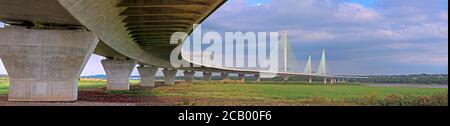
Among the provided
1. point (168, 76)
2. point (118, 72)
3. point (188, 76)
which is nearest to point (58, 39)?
point (118, 72)

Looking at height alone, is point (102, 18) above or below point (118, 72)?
above

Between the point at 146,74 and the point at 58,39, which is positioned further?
the point at 146,74

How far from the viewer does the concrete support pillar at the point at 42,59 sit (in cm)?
2517

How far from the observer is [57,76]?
26453 millimetres

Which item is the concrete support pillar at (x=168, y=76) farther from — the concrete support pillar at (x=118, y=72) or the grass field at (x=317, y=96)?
the grass field at (x=317, y=96)

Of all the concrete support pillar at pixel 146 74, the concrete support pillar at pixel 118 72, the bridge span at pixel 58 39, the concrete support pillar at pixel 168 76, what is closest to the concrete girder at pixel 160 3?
the bridge span at pixel 58 39

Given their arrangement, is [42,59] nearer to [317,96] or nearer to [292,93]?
[317,96]

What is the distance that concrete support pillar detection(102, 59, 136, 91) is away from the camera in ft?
188

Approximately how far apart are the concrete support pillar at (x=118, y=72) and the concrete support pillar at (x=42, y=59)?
99.9 ft

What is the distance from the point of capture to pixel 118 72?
58.5 meters

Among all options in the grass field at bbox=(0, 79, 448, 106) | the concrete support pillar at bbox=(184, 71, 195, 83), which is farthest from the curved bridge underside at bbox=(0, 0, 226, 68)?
the concrete support pillar at bbox=(184, 71, 195, 83)

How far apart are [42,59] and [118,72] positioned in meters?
33.1
